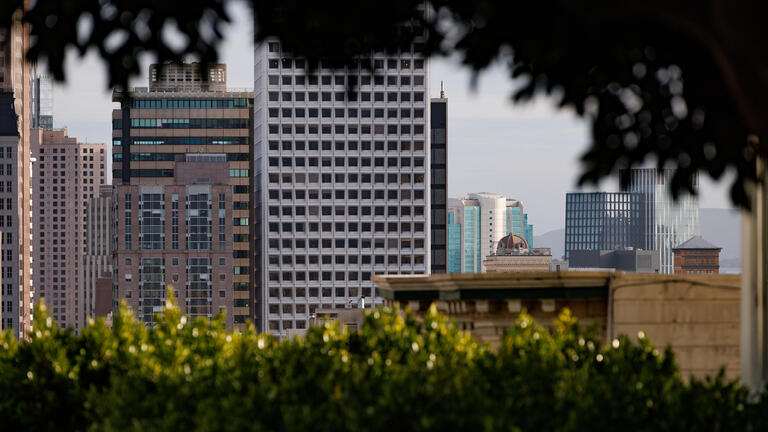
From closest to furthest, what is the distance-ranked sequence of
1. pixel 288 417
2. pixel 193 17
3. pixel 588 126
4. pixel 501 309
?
pixel 288 417, pixel 193 17, pixel 588 126, pixel 501 309

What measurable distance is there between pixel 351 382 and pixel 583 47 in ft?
9.97

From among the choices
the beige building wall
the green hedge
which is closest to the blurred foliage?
the green hedge

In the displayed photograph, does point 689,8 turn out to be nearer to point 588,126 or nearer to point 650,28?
point 650,28

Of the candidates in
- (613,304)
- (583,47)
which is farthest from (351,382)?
(613,304)

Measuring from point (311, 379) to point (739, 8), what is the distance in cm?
383

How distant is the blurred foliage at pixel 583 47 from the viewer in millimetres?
6203

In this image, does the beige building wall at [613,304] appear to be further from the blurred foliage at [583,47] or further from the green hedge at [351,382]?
the blurred foliage at [583,47]

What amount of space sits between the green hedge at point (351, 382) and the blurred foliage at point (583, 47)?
1.62 m

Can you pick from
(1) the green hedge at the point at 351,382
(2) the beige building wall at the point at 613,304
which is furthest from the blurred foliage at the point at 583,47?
(2) the beige building wall at the point at 613,304

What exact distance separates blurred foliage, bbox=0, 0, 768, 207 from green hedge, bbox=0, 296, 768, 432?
162 centimetres

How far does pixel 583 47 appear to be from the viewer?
25.5 feet

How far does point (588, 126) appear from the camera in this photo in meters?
9.02

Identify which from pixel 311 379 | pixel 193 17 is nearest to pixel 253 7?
pixel 193 17

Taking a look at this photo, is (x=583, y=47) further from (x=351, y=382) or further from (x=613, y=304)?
(x=613, y=304)
